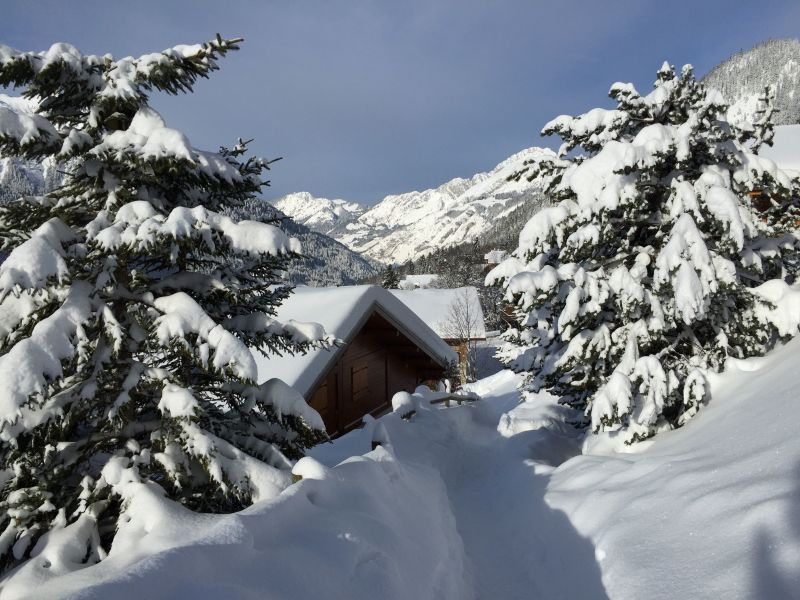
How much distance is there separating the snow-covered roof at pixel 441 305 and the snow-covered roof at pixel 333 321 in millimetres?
19290

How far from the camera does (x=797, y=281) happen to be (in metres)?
8.58

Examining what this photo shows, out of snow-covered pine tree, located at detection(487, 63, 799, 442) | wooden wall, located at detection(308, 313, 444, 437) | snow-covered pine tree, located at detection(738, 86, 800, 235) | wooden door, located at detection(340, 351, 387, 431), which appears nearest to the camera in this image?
snow-covered pine tree, located at detection(487, 63, 799, 442)

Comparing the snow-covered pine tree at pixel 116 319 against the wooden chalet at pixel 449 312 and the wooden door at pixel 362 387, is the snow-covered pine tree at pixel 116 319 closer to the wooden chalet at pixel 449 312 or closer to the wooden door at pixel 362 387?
the wooden door at pixel 362 387

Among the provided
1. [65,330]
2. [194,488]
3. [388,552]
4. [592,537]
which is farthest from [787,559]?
[65,330]

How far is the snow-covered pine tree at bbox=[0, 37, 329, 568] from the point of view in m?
3.75

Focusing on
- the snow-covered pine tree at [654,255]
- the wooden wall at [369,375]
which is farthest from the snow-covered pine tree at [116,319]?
the wooden wall at [369,375]

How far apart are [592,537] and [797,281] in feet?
23.0

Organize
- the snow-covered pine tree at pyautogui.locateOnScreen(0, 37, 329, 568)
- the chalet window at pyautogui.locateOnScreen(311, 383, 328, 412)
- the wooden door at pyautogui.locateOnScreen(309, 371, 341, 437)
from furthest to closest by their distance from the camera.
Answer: the wooden door at pyautogui.locateOnScreen(309, 371, 341, 437), the chalet window at pyautogui.locateOnScreen(311, 383, 328, 412), the snow-covered pine tree at pyautogui.locateOnScreen(0, 37, 329, 568)

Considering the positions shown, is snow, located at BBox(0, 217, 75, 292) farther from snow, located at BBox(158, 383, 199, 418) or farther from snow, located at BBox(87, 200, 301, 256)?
snow, located at BBox(158, 383, 199, 418)

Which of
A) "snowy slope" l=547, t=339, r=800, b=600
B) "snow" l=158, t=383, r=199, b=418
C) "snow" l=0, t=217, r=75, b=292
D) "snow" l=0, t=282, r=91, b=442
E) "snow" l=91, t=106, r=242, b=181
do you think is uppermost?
"snow" l=91, t=106, r=242, b=181

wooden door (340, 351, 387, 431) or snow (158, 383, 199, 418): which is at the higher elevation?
snow (158, 383, 199, 418)

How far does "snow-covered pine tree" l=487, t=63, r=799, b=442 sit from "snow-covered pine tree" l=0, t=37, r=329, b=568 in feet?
16.2

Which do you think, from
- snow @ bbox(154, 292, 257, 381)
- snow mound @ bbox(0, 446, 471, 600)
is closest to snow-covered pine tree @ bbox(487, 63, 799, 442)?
snow mound @ bbox(0, 446, 471, 600)

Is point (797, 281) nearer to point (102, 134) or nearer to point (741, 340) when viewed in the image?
point (741, 340)
